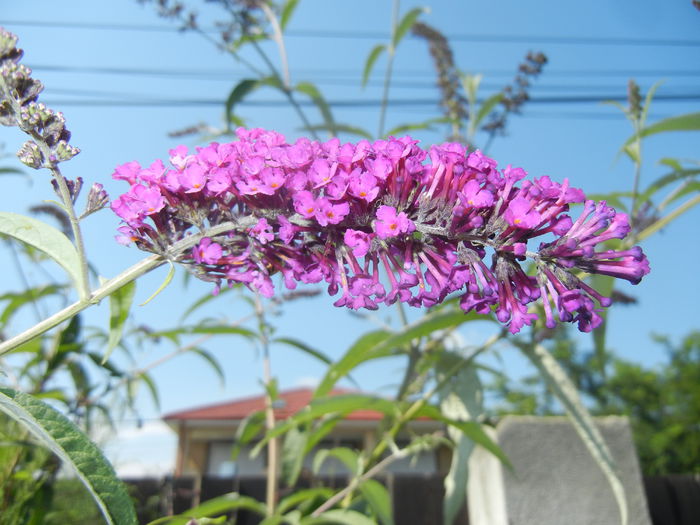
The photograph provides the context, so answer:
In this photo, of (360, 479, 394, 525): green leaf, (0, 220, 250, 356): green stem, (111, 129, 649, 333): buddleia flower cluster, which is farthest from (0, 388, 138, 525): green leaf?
(360, 479, 394, 525): green leaf

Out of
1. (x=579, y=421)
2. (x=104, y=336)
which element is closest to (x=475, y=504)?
(x=579, y=421)

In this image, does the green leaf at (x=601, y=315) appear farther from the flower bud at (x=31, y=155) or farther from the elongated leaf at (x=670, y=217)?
the flower bud at (x=31, y=155)

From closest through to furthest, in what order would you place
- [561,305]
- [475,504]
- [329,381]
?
1. [561,305]
2. [329,381]
3. [475,504]

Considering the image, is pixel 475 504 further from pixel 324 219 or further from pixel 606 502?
pixel 324 219

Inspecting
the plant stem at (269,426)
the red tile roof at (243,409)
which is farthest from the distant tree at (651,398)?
the plant stem at (269,426)

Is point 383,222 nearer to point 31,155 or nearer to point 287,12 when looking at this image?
point 31,155

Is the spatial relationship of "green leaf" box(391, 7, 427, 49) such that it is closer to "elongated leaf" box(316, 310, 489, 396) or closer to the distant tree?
"elongated leaf" box(316, 310, 489, 396)
